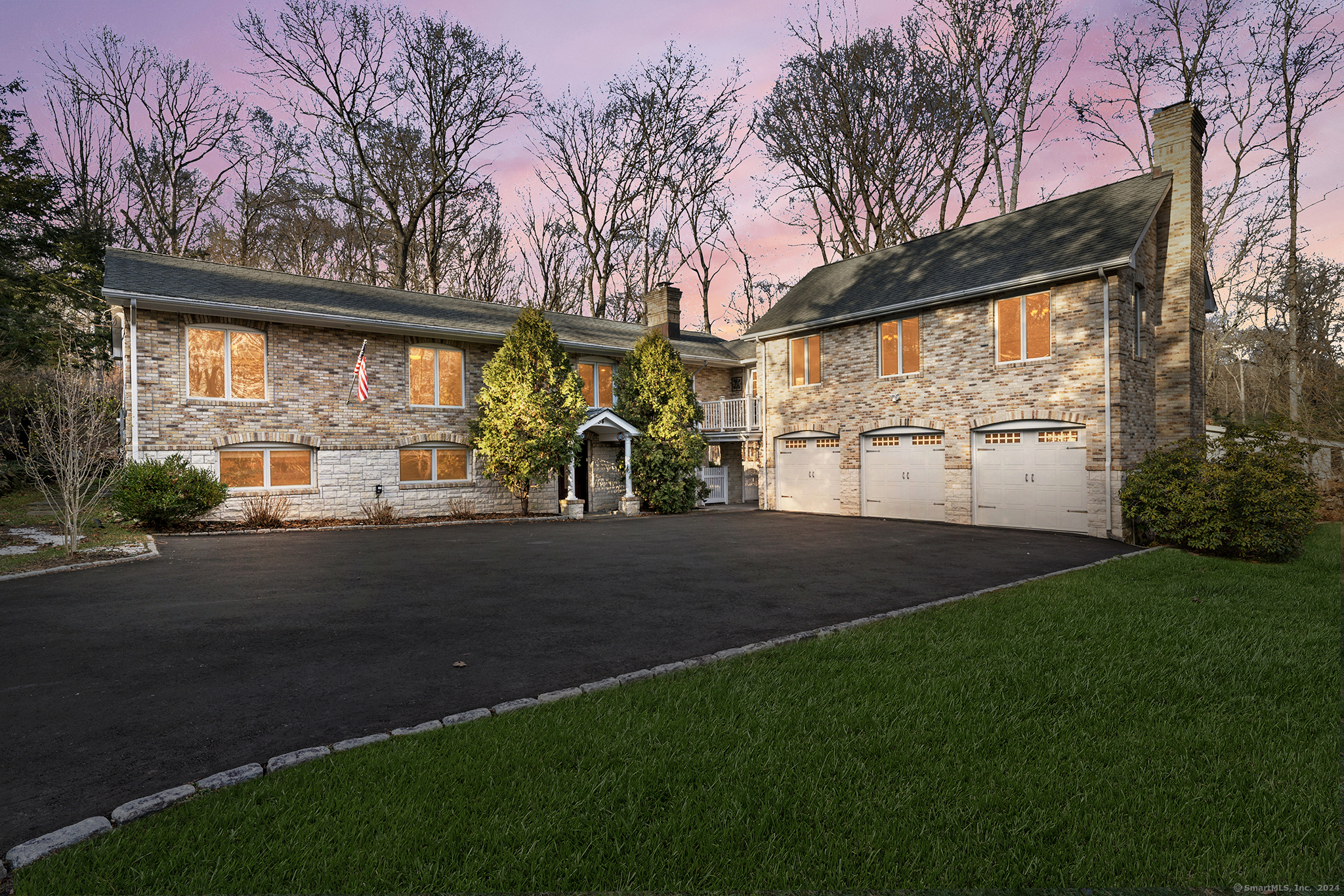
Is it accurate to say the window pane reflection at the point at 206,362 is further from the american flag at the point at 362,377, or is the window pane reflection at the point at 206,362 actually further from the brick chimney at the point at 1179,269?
the brick chimney at the point at 1179,269

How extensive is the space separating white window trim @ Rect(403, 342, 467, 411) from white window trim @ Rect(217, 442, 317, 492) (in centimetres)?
273

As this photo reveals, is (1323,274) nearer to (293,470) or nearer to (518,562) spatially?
(518,562)

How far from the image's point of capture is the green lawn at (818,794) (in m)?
2.56

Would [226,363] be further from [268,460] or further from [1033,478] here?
[1033,478]

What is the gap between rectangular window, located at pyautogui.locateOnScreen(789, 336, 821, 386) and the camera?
19031 mm

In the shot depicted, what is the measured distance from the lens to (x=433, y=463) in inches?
686

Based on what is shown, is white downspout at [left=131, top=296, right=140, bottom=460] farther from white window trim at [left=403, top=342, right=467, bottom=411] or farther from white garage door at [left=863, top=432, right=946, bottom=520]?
white garage door at [left=863, top=432, right=946, bottom=520]

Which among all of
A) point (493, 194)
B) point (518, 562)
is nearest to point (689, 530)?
point (518, 562)

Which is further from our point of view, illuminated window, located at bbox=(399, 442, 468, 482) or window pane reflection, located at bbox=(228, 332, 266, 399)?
illuminated window, located at bbox=(399, 442, 468, 482)

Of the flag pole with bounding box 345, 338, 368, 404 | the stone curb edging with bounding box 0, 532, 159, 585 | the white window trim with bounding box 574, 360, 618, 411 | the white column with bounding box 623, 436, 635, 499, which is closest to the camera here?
the stone curb edging with bounding box 0, 532, 159, 585

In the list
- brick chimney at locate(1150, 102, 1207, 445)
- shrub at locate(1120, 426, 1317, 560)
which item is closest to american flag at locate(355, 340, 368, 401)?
shrub at locate(1120, 426, 1317, 560)

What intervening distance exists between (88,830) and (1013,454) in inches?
621

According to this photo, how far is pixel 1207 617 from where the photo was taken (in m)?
6.37

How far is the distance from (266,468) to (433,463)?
149 inches
